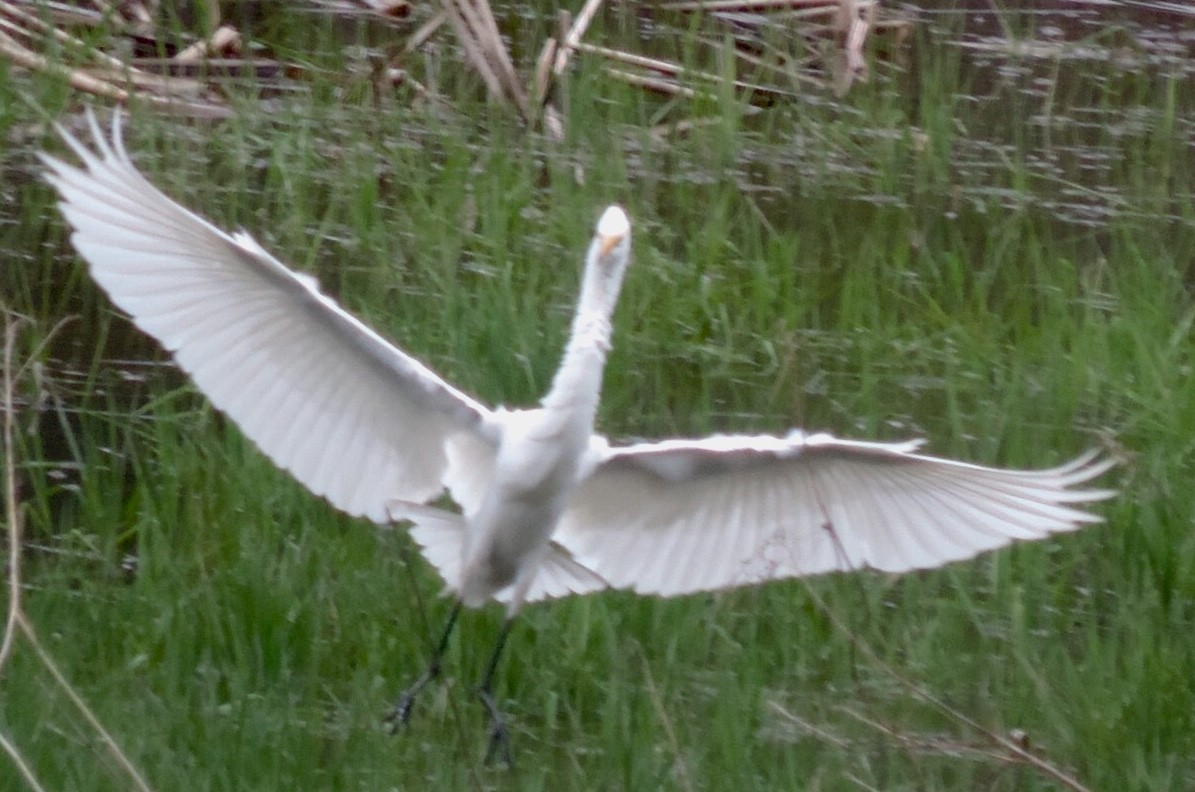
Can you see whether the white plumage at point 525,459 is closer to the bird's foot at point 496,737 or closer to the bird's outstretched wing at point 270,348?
the bird's outstretched wing at point 270,348

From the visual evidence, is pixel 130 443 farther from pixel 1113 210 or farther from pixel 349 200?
pixel 1113 210

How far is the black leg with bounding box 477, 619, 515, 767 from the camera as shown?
3853 mm

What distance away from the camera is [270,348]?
3797 millimetres

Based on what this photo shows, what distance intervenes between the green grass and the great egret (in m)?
0.15

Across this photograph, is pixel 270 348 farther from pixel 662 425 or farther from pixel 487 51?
pixel 487 51

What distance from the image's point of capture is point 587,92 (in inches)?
249

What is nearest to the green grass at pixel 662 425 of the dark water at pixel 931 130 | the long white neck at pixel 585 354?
the dark water at pixel 931 130

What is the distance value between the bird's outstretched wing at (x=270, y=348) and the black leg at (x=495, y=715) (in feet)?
0.96

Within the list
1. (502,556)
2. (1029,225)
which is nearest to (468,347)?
(502,556)

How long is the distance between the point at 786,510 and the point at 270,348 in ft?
3.09

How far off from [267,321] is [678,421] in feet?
5.15

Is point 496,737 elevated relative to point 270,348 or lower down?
lower down

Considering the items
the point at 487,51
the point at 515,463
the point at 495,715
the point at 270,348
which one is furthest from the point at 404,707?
the point at 487,51

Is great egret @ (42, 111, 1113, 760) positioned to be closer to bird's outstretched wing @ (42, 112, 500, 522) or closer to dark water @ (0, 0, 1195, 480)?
bird's outstretched wing @ (42, 112, 500, 522)
